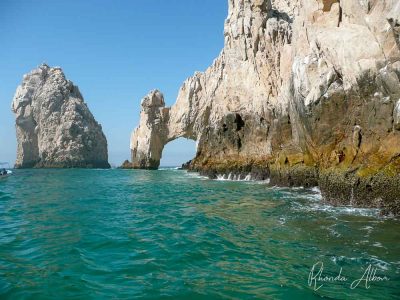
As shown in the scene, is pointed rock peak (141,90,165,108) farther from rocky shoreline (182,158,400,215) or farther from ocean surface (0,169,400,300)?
ocean surface (0,169,400,300)

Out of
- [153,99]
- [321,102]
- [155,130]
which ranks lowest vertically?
[321,102]

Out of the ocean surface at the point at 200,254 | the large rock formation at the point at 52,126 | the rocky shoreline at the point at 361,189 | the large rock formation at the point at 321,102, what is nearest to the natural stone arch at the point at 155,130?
the large rock formation at the point at 321,102

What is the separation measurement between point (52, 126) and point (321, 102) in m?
115

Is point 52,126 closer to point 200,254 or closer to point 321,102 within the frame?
point 321,102

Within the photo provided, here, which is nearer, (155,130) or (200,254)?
(200,254)

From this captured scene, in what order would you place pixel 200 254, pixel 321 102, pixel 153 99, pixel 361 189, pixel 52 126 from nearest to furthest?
pixel 200 254, pixel 361 189, pixel 321 102, pixel 153 99, pixel 52 126

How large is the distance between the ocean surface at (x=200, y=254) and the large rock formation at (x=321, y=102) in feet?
9.47

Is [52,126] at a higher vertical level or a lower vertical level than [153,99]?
lower

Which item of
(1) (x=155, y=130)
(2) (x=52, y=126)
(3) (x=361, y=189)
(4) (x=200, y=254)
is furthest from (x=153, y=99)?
(4) (x=200, y=254)

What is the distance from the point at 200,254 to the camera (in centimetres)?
989

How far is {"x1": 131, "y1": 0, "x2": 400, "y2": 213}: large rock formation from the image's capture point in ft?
55.3

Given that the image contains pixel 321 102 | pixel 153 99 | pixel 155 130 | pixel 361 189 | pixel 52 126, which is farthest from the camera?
pixel 52 126

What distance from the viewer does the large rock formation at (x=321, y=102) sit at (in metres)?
16.8

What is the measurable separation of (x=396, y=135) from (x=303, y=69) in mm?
10467
